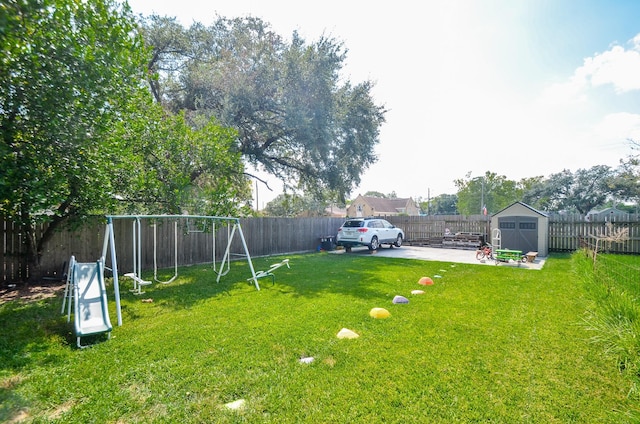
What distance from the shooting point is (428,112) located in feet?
35.1

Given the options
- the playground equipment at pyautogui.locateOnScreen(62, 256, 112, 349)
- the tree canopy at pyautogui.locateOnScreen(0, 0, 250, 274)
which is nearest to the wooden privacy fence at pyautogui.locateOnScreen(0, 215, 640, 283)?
the tree canopy at pyautogui.locateOnScreen(0, 0, 250, 274)

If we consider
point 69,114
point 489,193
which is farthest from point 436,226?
point 489,193

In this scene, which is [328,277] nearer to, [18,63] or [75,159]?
[75,159]

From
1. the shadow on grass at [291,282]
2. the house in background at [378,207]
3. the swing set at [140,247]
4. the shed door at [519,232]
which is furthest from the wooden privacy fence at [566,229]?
the house in background at [378,207]

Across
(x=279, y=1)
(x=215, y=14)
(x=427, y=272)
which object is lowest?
(x=427, y=272)

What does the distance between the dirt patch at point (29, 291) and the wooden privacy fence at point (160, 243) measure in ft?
0.93

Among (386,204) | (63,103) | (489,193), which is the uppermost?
(489,193)

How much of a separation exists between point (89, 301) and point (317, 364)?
329 centimetres

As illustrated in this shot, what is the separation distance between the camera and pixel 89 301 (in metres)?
4.00

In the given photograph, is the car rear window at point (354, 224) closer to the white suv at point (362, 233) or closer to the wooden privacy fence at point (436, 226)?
the white suv at point (362, 233)

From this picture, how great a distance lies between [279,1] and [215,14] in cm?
827

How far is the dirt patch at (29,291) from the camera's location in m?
5.40

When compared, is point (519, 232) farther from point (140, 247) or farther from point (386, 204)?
point (386, 204)

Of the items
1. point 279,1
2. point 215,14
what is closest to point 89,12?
point 279,1
